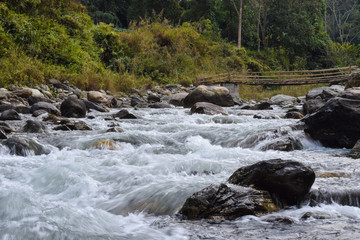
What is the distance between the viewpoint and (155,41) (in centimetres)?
2141

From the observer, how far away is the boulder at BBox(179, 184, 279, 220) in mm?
2949

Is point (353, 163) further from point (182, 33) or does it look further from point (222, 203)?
point (182, 33)

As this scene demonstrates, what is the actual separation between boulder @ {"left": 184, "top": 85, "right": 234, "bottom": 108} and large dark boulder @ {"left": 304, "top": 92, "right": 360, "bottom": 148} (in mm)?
7381

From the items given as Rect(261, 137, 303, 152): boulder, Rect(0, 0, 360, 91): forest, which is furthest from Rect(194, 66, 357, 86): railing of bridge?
Rect(261, 137, 303, 152): boulder

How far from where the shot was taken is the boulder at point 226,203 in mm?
2949

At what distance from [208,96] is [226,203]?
10.8m

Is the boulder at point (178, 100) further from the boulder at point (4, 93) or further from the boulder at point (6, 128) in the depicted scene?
the boulder at point (6, 128)

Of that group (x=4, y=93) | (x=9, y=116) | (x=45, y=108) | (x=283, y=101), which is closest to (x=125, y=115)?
(x=45, y=108)

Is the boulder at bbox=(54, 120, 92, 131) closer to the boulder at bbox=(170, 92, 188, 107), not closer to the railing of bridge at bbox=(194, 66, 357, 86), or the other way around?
the boulder at bbox=(170, 92, 188, 107)

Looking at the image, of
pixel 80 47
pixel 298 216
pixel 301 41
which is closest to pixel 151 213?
pixel 298 216

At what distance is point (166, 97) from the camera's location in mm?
15859

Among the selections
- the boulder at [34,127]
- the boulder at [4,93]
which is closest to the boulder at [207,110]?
the boulder at [34,127]

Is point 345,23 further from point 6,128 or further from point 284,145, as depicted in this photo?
point 6,128

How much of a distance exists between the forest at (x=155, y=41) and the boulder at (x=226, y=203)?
32.9 ft
